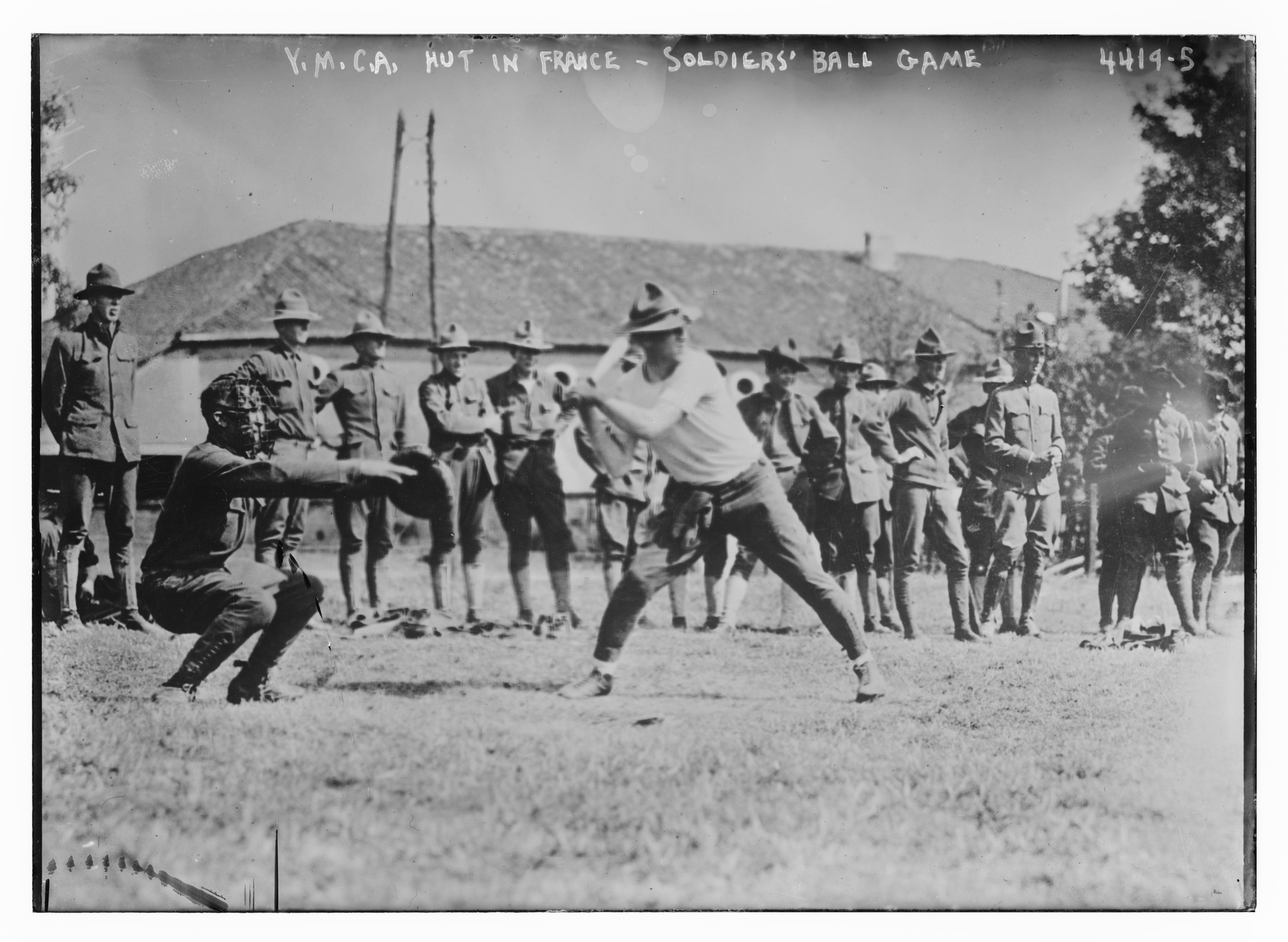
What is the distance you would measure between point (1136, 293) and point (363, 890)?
4358mm

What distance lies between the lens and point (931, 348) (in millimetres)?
5617

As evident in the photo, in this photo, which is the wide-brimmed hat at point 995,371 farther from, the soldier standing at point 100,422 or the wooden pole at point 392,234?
the soldier standing at point 100,422

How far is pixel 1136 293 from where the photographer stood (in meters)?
5.65

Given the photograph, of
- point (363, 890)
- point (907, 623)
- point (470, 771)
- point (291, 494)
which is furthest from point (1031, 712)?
point (291, 494)

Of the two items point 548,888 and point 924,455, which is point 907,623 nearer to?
point 924,455

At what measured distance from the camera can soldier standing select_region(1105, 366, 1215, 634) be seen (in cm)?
565

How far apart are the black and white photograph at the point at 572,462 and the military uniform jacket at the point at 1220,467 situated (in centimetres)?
70

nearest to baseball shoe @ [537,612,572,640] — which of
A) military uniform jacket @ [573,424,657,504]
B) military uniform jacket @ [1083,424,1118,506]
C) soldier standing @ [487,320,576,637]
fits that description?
soldier standing @ [487,320,576,637]

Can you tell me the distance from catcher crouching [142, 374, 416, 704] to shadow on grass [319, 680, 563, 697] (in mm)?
247

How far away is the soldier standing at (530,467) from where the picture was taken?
18.0 ft

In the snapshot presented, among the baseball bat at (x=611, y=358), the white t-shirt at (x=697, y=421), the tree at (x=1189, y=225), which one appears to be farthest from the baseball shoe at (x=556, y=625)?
the tree at (x=1189, y=225)

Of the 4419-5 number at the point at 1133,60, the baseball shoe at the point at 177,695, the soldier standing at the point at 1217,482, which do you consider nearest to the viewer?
the baseball shoe at the point at 177,695

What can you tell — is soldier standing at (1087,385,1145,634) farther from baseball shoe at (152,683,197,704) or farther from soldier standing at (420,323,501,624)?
baseball shoe at (152,683,197,704)

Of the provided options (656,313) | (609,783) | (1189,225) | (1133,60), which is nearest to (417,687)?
(609,783)
